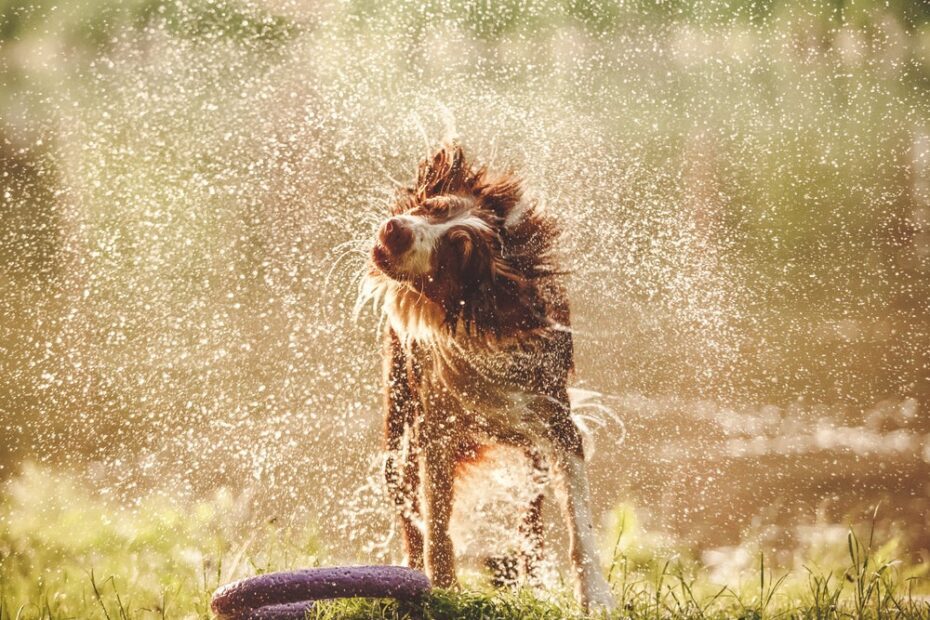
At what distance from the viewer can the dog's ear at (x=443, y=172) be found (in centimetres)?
279

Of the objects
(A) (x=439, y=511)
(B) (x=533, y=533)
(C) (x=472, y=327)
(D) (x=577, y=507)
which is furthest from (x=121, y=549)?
(D) (x=577, y=507)

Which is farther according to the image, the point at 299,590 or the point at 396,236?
the point at 396,236

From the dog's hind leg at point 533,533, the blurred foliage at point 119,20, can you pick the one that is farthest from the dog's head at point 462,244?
the blurred foliage at point 119,20

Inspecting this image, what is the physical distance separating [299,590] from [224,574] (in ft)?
3.41

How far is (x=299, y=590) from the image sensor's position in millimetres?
1987

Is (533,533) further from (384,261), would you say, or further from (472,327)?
(384,261)

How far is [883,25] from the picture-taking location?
5.82 meters

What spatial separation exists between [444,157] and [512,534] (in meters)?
1.46

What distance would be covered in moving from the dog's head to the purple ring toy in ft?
2.99

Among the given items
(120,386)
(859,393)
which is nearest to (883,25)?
(859,393)

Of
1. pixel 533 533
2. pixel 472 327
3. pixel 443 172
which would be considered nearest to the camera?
pixel 472 327

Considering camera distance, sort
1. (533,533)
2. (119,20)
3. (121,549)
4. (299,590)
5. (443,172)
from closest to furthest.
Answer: (299,590) < (443,172) < (533,533) < (121,549) < (119,20)

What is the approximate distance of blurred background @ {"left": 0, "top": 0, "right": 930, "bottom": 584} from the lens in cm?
431

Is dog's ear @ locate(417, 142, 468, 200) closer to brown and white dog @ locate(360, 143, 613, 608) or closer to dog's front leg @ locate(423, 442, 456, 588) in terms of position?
brown and white dog @ locate(360, 143, 613, 608)
